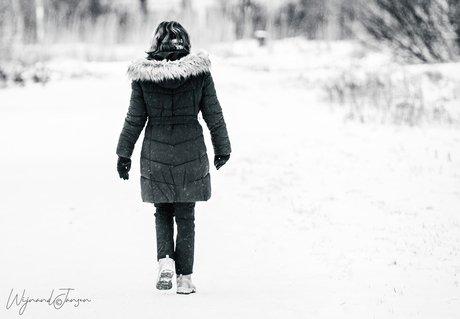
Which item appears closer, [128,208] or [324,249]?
[324,249]

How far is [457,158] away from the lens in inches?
324

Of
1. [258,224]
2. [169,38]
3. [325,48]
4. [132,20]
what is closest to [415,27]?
[132,20]

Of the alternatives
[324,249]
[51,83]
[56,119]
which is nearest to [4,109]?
[56,119]

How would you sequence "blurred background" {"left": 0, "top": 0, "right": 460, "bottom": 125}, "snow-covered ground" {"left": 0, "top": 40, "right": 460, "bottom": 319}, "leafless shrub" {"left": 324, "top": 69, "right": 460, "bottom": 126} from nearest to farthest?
"snow-covered ground" {"left": 0, "top": 40, "right": 460, "bottom": 319} → "leafless shrub" {"left": 324, "top": 69, "right": 460, "bottom": 126} → "blurred background" {"left": 0, "top": 0, "right": 460, "bottom": 125}

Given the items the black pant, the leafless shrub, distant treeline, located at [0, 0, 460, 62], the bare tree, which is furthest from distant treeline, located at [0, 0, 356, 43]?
the black pant

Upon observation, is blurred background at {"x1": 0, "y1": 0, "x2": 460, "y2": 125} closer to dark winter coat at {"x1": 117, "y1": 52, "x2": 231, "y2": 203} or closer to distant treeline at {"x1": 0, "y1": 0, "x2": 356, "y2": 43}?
distant treeline at {"x1": 0, "y1": 0, "x2": 356, "y2": 43}

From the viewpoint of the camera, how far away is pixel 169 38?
3479 mm

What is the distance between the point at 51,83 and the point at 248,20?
13.7 m

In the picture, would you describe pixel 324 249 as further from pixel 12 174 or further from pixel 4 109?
pixel 4 109

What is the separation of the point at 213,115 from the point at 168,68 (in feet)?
1.21

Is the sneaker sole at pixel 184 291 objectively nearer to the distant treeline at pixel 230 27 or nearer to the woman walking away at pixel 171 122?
the woman walking away at pixel 171 122

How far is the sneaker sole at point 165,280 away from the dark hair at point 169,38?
4.02ft

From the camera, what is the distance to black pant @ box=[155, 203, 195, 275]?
368 cm

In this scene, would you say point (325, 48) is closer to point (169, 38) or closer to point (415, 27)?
point (415, 27)
